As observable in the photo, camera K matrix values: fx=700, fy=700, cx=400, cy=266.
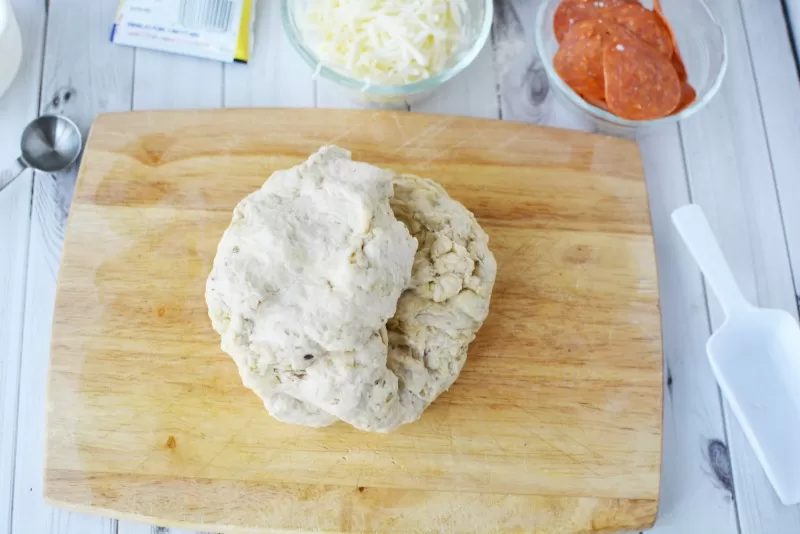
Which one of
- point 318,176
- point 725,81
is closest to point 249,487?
point 318,176

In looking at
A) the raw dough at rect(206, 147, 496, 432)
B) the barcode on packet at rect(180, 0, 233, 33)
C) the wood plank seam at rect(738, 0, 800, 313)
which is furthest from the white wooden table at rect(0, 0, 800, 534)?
the raw dough at rect(206, 147, 496, 432)

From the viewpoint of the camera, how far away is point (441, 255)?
5.62ft

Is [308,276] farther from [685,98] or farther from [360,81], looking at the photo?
[685,98]

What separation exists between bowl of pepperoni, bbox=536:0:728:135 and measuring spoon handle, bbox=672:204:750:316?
31 centimetres

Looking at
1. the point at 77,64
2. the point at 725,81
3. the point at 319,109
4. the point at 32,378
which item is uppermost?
the point at 725,81

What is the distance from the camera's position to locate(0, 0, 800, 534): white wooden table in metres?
2.03

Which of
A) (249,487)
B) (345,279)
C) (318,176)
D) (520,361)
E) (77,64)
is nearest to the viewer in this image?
(345,279)

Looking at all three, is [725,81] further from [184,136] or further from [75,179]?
[75,179]

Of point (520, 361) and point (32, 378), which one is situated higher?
point (520, 361)

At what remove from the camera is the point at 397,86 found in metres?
2.02

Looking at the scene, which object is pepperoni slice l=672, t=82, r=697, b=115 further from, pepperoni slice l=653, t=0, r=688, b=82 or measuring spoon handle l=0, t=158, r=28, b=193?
measuring spoon handle l=0, t=158, r=28, b=193

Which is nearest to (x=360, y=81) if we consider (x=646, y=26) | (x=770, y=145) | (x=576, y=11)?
(x=576, y=11)

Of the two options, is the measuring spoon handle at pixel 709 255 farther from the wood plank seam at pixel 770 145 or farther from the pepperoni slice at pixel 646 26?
the pepperoni slice at pixel 646 26

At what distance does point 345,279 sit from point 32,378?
111 cm
